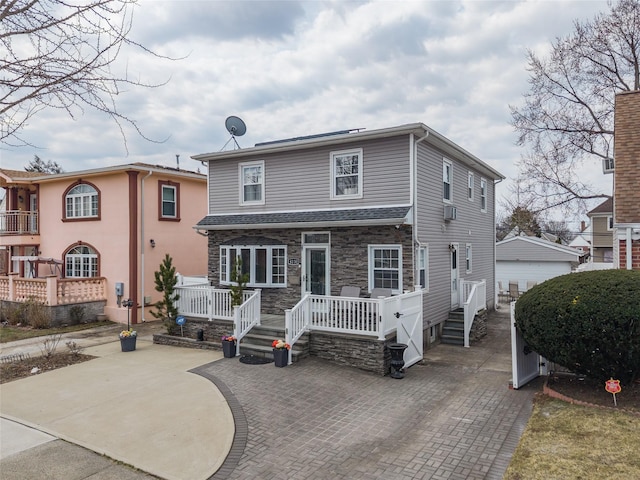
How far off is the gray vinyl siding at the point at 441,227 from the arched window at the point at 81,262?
13938 mm

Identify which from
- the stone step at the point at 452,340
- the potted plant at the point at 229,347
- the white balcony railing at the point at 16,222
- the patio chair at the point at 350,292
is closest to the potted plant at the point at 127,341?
the potted plant at the point at 229,347

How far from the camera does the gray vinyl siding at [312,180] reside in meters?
12.4

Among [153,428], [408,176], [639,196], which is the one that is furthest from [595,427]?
[408,176]

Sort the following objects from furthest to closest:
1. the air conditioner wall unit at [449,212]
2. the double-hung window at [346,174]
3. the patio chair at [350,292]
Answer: the air conditioner wall unit at [449,212]
the double-hung window at [346,174]
the patio chair at [350,292]

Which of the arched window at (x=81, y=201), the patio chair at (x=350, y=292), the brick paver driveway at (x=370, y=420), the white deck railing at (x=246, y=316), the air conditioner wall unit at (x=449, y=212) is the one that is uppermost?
the arched window at (x=81, y=201)

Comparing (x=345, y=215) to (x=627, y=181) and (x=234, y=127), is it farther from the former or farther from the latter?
(x=627, y=181)

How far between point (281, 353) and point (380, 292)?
3.62 meters

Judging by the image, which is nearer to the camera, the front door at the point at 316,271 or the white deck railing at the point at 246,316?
the white deck railing at the point at 246,316

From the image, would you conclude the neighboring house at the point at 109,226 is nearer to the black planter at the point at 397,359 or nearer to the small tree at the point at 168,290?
the small tree at the point at 168,290

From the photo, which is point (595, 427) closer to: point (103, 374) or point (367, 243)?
point (367, 243)

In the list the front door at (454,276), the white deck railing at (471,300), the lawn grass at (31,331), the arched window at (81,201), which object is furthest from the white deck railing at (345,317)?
the arched window at (81,201)

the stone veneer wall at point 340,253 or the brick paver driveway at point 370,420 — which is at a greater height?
the stone veneer wall at point 340,253

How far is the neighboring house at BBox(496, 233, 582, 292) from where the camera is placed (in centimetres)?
2592

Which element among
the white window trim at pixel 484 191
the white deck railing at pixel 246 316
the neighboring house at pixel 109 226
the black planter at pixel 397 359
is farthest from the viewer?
the white window trim at pixel 484 191
